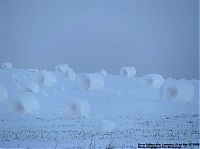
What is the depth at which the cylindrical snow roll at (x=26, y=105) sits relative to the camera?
3514 mm

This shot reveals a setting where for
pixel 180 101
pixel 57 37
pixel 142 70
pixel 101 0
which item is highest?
pixel 101 0

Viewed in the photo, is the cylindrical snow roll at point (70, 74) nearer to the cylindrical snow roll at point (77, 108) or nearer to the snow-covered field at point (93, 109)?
the snow-covered field at point (93, 109)

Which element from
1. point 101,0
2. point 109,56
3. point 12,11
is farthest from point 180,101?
point 12,11

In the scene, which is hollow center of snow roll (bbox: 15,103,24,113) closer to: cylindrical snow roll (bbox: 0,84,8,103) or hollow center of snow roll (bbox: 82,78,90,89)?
cylindrical snow roll (bbox: 0,84,8,103)

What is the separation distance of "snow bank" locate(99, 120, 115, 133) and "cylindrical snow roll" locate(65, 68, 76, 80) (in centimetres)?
44

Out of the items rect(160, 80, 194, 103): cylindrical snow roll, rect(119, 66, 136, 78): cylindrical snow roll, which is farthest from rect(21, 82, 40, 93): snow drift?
rect(160, 80, 194, 103): cylindrical snow roll

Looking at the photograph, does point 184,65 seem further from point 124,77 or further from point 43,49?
point 43,49

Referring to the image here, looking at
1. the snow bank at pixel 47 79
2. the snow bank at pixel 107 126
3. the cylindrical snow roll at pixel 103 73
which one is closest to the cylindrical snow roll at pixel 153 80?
the cylindrical snow roll at pixel 103 73

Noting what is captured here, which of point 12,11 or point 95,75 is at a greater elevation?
point 12,11

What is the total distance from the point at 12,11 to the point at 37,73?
1.80 feet

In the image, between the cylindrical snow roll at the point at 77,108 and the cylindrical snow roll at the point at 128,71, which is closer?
the cylindrical snow roll at the point at 77,108

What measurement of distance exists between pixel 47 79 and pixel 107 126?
0.61 metres

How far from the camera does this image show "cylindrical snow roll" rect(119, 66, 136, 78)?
362 centimetres

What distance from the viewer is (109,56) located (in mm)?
3641
